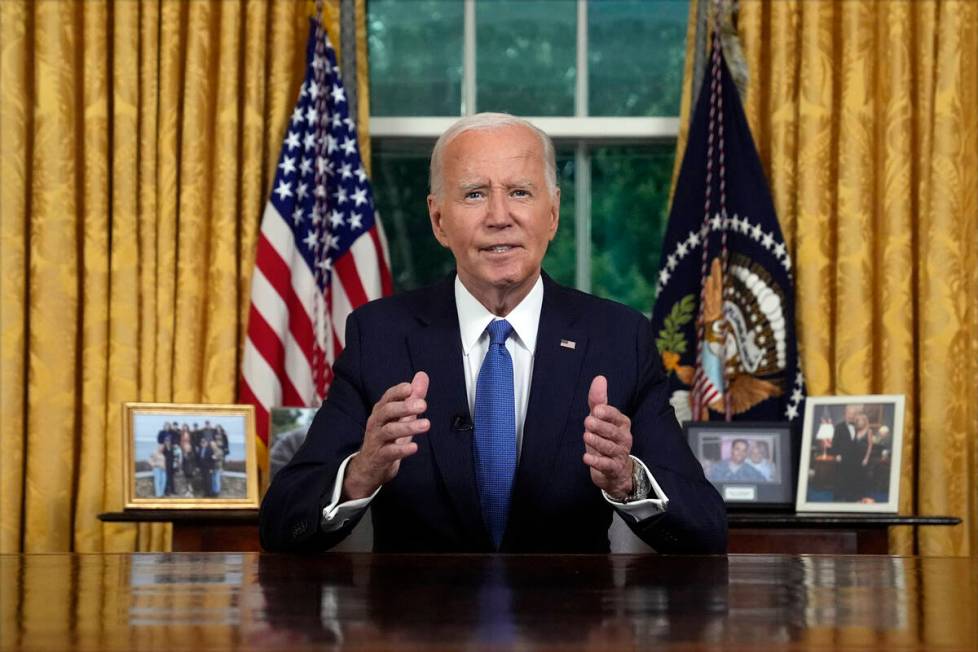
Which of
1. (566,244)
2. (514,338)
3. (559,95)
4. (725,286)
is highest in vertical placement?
(559,95)

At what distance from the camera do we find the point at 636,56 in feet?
13.5

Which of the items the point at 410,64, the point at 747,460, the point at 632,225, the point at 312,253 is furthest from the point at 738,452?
the point at 410,64

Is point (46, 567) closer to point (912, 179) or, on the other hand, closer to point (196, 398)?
point (196, 398)

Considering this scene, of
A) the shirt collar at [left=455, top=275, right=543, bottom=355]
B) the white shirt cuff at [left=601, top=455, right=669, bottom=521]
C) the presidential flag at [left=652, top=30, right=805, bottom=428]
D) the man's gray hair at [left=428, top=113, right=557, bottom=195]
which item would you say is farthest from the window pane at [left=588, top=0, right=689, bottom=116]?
the white shirt cuff at [left=601, top=455, right=669, bottom=521]

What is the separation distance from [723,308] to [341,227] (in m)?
1.12

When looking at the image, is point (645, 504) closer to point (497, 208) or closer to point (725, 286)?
point (497, 208)

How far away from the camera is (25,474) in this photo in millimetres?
3754

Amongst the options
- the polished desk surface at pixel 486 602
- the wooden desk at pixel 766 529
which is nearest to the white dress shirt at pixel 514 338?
the polished desk surface at pixel 486 602

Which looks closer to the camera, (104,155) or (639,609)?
(639,609)

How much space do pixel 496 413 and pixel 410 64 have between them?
2.20 m

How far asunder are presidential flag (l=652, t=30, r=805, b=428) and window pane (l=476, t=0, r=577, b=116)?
545 mm

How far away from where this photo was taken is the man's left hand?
5.96ft

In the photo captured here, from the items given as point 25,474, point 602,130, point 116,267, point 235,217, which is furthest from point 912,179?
point 25,474

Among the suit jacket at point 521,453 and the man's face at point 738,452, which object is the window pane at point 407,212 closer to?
the man's face at point 738,452
